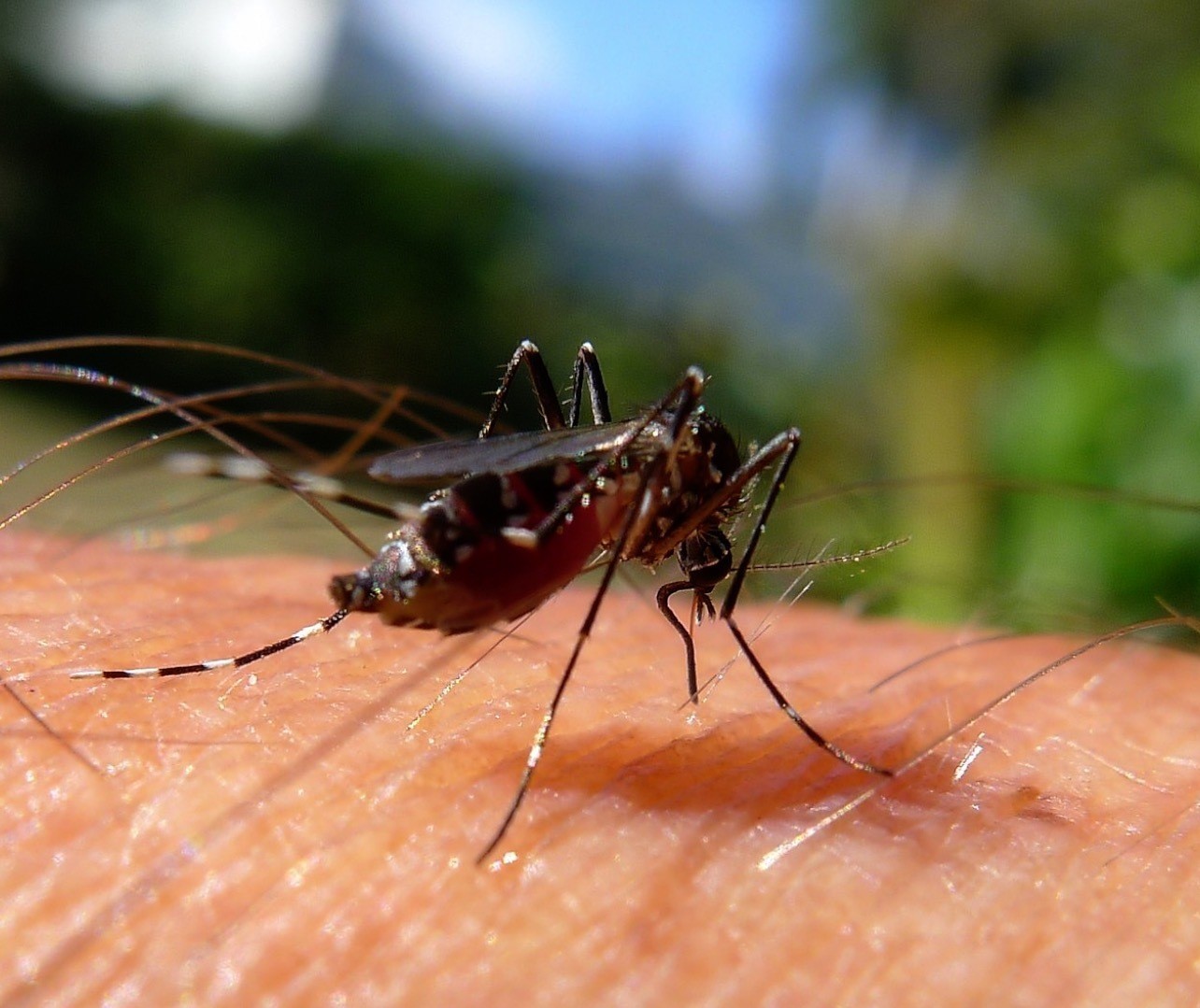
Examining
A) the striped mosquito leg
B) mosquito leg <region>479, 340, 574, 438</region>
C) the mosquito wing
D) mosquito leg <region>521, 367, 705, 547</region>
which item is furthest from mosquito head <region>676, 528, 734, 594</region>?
the striped mosquito leg

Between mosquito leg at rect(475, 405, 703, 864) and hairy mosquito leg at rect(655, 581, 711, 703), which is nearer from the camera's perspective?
mosquito leg at rect(475, 405, 703, 864)

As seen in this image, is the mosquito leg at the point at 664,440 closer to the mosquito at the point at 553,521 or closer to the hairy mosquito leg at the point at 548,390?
the mosquito at the point at 553,521

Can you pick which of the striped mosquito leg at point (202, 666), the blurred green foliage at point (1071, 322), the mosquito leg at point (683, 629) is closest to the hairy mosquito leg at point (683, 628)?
the mosquito leg at point (683, 629)

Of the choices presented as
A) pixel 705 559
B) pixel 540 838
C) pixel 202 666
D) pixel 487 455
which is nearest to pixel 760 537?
pixel 705 559

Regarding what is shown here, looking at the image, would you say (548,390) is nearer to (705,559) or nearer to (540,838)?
(705,559)

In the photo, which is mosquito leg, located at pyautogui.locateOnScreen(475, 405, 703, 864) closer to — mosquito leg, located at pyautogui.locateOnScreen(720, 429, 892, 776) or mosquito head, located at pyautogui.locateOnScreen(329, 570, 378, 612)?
mosquito leg, located at pyautogui.locateOnScreen(720, 429, 892, 776)

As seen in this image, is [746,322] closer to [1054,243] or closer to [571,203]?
[1054,243]
